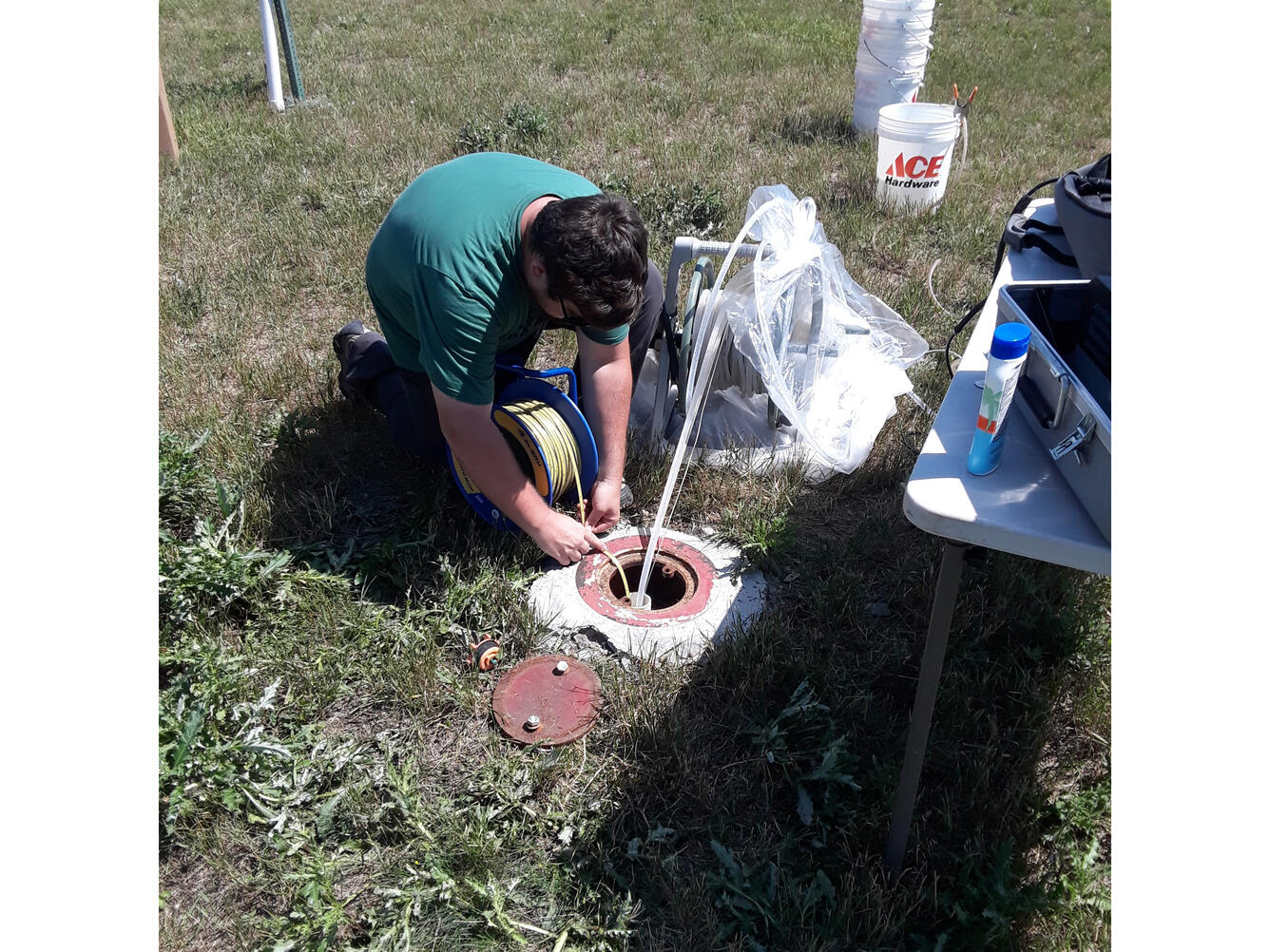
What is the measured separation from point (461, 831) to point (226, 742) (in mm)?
728

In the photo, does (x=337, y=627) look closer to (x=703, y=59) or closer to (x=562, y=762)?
(x=562, y=762)

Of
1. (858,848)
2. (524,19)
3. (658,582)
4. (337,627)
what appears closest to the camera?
(858,848)

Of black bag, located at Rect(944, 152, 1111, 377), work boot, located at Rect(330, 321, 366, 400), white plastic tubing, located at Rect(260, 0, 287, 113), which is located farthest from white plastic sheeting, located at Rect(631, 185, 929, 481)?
white plastic tubing, located at Rect(260, 0, 287, 113)

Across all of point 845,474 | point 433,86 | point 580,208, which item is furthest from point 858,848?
point 433,86

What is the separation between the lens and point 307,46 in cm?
934

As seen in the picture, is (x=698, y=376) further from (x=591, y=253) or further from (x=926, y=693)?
(x=926, y=693)

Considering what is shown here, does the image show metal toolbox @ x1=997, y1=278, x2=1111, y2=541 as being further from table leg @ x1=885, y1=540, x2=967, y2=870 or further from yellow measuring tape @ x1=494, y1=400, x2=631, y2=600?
yellow measuring tape @ x1=494, y1=400, x2=631, y2=600

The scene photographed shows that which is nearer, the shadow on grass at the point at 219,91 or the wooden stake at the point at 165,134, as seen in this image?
the wooden stake at the point at 165,134

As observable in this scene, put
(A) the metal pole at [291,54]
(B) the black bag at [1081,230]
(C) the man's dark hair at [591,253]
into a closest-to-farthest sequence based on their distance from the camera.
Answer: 1. (B) the black bag at [1081,230]
2. (C) the man's dark hair at [591,253]
3. (A) the metal pole at [291,54]

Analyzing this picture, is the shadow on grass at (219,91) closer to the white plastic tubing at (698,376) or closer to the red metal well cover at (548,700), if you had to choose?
the white plastic tubing at (698,376)

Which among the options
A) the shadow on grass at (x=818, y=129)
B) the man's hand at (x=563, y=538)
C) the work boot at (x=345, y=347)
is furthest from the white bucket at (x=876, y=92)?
the man's hand at (x=563, y=538)

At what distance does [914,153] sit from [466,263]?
12.5ft

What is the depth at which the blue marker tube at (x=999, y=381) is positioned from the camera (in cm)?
156

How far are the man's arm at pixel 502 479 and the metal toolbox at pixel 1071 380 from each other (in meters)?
1.48
